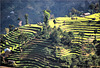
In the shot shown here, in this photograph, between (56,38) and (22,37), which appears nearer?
(56,38)

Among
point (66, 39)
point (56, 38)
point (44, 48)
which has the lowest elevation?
point (44, 48)

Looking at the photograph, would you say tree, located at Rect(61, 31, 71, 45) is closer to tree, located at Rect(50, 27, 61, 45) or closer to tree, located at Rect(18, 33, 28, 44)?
tree, located at Rect(50, 27, 61, 45)

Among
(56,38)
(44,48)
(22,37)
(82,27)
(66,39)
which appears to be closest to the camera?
(44,48)

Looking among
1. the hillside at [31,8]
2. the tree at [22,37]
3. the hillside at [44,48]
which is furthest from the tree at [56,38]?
the hillside at [31,8]

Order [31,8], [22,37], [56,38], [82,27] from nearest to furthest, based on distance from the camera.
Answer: [56,38]
[22,37]
[82,27]
[31,8]

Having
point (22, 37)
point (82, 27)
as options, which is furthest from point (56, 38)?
point (82, 27)

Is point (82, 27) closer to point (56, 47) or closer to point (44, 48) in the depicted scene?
point (56, 47)

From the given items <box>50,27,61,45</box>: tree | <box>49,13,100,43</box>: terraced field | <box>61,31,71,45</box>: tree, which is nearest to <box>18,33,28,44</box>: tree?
<box>50,27,61,45</box>: tree

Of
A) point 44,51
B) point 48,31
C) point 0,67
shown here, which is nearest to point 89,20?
point 48,31
